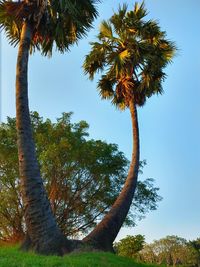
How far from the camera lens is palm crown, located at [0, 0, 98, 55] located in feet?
43.1

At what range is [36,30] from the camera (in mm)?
13875

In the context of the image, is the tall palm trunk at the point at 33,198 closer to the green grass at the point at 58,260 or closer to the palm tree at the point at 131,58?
the green grass at the point at 58,260

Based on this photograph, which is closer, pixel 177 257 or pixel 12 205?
pixel 12 205

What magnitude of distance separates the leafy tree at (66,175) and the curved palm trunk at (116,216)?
17.3ft

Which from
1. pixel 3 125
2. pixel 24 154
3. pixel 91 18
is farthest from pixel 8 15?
pixel 3 125

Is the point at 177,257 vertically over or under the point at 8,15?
over

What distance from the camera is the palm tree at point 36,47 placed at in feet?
33.2

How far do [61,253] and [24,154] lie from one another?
9.27ft

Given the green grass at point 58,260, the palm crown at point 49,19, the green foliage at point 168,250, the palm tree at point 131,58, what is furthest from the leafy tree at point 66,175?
the green foliage at point 168,250

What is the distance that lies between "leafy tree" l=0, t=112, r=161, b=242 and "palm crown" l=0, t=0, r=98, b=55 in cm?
675

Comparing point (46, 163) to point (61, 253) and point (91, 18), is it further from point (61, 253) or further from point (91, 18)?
point (61, 253)

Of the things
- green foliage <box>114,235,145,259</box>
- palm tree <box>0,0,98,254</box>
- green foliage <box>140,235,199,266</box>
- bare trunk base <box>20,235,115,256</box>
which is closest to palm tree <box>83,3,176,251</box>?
palm tree <box>0,0,98,254</box>

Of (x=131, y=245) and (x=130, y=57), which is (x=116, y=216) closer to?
(x=130, y=57)

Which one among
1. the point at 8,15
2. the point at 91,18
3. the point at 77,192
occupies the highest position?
the point at 91,18
